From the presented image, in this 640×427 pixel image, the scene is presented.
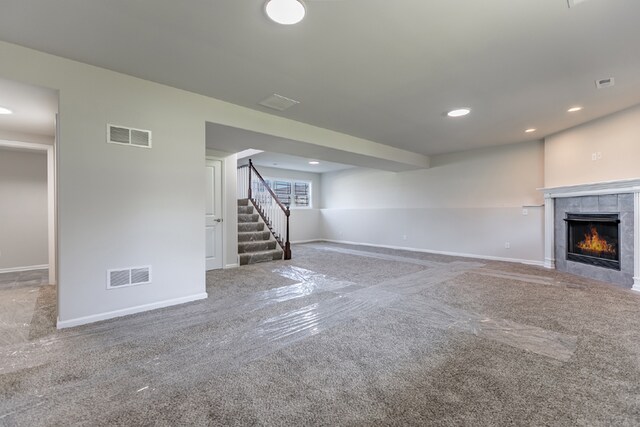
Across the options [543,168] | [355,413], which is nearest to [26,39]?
[355,413]

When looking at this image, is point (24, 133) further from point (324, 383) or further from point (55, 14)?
point (324, 383)

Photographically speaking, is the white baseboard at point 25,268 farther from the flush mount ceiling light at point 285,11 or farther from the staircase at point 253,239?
the flush mount ceiling light at point 285,11

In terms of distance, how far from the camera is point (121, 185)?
271 cm

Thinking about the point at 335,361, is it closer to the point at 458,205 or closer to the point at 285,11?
the point at 285,11

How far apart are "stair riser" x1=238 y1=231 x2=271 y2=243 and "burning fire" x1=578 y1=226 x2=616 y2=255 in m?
5.78

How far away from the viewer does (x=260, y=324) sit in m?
2.52

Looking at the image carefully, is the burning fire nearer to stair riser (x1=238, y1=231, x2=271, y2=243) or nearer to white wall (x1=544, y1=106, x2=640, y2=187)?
white wall (x1=544, y1=106, x2=640, y2=187)

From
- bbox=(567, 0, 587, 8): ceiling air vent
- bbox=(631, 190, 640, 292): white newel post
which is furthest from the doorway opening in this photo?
bbox=(631, 190, 640, 292): white newel post

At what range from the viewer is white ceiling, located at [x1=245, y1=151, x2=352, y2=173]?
22.5ft

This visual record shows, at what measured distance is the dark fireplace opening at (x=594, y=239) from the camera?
3.88 m

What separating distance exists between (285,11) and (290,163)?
6.06m

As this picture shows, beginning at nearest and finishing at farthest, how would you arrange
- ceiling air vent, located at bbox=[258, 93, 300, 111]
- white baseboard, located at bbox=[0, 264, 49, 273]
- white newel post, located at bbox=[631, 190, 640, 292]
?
ceiling air vent, located at bbox=[258, 93, 300, 111] < white newel post, located at bbox=[631, 190, 640, 292] < white baseboard, located at bbox=[0, 264, 49, 273]

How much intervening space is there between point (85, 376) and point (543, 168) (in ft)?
22.7

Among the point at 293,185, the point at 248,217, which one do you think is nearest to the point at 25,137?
the point at 248,217
